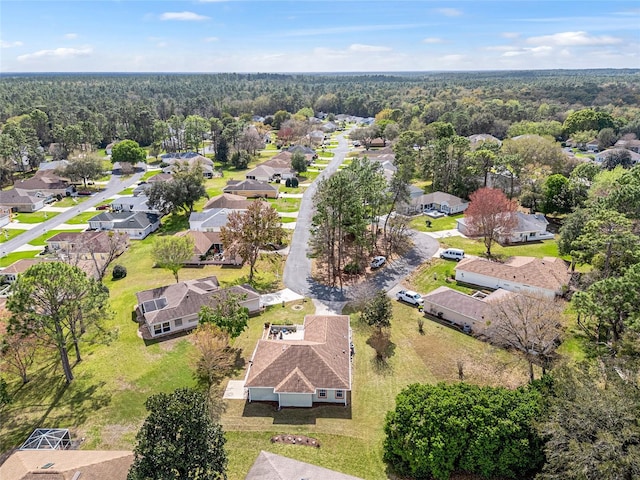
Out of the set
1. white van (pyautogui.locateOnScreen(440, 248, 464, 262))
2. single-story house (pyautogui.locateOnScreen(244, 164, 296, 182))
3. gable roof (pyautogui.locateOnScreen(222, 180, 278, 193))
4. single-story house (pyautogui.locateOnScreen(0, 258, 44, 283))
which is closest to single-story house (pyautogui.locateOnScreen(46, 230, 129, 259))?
single-story house (pyautogui.locateOnScreen(0, 258, 44, 283))

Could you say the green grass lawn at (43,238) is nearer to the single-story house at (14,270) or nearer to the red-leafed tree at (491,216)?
the single-story house at (14,270)

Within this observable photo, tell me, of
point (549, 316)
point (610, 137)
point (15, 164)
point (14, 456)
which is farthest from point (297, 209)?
point (610, 137)

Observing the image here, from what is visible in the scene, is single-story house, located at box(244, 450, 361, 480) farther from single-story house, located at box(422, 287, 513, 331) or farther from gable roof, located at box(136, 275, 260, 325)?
single-story house, located at box(422, 287, 513, 331)

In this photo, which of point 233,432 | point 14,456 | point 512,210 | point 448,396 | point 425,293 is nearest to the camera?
point 14,456

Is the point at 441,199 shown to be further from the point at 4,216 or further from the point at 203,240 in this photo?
the point at 4,216

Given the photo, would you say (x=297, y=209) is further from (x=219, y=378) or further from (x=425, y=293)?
(x=219, y=378)

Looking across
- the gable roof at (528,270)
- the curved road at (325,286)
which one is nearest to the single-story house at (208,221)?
the curved road at (325,286)

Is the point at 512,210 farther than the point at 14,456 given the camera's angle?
Yes
